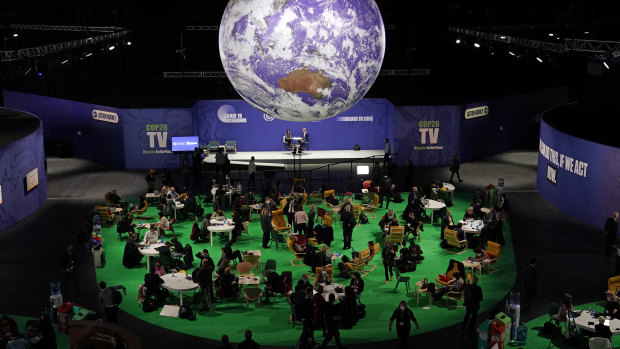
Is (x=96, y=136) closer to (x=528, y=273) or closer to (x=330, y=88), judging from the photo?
(x=528, y=273)

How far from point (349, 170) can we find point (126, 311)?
50.4 ft

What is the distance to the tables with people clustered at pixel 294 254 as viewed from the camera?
643 inches

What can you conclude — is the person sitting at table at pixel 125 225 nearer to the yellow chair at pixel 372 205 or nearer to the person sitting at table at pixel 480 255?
the yellow chair at pixel 372 205

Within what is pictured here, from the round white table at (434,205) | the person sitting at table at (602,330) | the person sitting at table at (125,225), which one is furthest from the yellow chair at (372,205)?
the person sitting at table at (602,330)

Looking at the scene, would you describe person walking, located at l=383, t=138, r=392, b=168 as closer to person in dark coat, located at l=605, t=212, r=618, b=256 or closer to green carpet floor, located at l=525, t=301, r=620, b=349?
person in dark coat, located at l=605, t=212, r=618, b=256

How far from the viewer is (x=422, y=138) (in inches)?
1239

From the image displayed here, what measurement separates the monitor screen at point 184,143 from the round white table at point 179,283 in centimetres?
1407

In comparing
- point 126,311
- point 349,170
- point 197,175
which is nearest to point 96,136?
point 197,175

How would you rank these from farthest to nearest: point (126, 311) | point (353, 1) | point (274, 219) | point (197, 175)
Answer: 1. point (197, 175)
2. point (274, 219)
3. point (126, 311)
4. point (353, 1)

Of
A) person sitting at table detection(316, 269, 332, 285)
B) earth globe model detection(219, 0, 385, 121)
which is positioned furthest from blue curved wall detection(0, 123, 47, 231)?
earth globe model detection(219, 0, 385, 121)

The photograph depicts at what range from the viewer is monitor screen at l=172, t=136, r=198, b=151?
3031 centimetres

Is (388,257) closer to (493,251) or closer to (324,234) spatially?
(493,251)

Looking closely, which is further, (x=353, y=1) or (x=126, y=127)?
(x=126, y=127)

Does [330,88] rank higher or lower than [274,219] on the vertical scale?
higher
